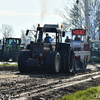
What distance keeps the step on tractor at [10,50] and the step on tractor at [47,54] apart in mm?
12758

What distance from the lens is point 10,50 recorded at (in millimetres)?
28594

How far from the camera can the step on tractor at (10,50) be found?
92.5ft

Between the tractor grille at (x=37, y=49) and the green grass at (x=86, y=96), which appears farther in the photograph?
the tractor grille at (x=37, y=49)

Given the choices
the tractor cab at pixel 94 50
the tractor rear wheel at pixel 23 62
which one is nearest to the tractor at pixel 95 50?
the tractor cab at pixel 94 50

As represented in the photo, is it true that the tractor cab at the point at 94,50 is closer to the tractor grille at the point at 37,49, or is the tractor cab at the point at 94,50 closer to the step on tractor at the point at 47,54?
the step on tractor at the point at 47,54

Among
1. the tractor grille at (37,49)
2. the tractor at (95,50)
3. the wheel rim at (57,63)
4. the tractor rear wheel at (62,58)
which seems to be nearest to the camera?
the wheel rim at (57,63)

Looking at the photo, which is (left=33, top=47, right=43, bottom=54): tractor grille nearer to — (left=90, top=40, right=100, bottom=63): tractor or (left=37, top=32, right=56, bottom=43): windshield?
(left=37, top=32, right=56, bottom=43): windshield

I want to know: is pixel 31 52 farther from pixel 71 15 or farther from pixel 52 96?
pixel 71 15

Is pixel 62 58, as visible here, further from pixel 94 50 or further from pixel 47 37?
A: pixel 94 50

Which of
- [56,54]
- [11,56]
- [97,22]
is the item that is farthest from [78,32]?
[97,22]

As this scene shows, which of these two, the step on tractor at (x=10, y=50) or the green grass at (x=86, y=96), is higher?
the step on tractor at (x=10, y=50)

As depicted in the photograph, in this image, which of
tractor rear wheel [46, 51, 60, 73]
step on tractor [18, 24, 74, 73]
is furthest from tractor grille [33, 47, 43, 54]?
tractor rear wheel [46, 51, 60, 73]

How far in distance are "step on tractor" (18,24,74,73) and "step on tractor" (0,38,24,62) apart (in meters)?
12.8

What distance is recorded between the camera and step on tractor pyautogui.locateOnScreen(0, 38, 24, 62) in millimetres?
28203
